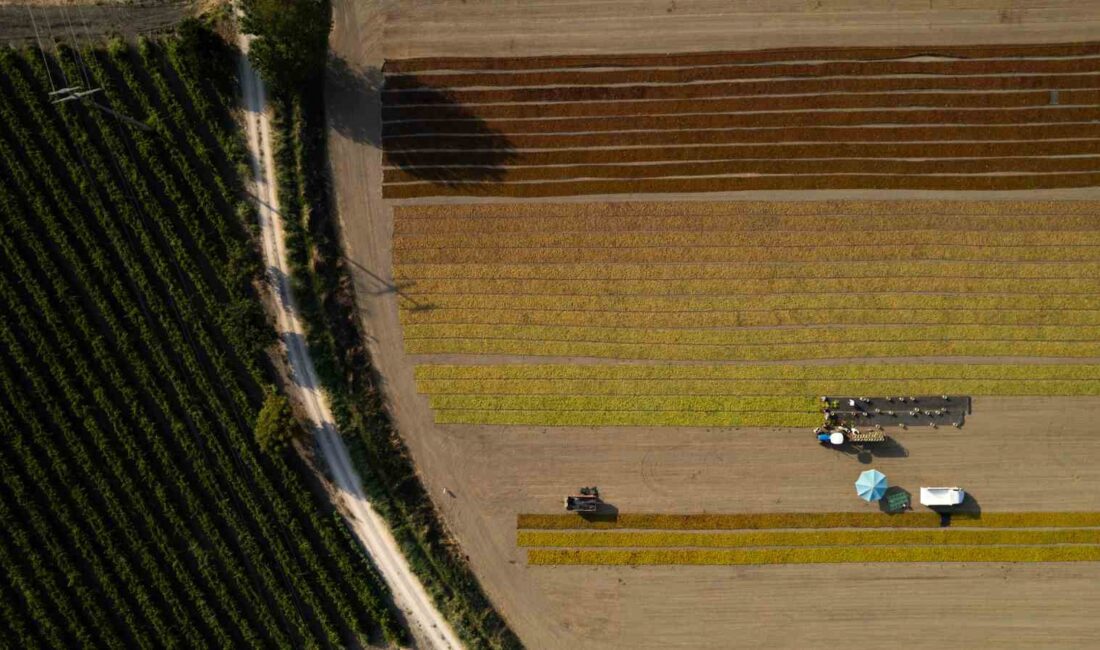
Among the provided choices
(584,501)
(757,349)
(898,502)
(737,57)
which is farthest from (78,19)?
(898,502)

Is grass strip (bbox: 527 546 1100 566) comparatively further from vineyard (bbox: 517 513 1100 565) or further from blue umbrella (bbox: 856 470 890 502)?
blue umbrella (bbox: 856 470 890 502)

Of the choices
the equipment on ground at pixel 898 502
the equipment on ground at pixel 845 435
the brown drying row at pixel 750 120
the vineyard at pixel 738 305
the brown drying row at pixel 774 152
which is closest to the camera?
the equipment on ground at pixel 845 435

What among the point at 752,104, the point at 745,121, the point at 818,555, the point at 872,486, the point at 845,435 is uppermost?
the point at 752,104

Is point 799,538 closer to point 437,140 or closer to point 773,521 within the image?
point 773,521

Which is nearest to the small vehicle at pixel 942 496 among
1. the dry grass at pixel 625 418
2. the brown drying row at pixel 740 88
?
the dry grass at pixel 625 418

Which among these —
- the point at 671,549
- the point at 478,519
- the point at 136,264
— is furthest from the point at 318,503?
the point at 671,549

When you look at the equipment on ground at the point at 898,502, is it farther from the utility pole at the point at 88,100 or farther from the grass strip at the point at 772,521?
the utility pole at the point at 88,100
